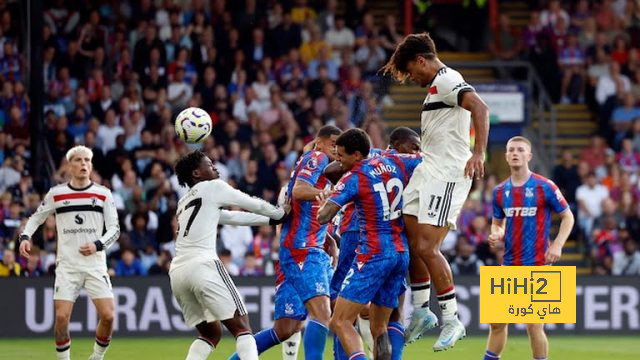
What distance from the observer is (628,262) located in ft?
72.7

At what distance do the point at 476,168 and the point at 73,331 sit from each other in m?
10.3

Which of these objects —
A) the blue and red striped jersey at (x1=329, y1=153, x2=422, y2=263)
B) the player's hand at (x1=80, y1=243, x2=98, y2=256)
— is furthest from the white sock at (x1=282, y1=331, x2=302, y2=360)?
the player's hand at (x1=80, y1=243, x2=98, y2=256)

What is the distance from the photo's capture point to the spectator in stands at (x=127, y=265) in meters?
20.4

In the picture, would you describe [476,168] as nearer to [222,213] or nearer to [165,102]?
[222,213]

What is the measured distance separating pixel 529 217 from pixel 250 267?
7626 millimetres

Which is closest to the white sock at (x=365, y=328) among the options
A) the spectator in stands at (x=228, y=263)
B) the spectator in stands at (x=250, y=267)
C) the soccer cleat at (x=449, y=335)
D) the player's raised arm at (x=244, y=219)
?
the player's raised arm at (x=244, y=219)

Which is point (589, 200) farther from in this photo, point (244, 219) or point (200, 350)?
point (200, 350)

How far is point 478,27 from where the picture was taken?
2902 cm

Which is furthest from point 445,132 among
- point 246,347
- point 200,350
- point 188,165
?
point 200,350

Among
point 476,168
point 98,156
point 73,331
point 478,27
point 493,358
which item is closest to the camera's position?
point 476,168

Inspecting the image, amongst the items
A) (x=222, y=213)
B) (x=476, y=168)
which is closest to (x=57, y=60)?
(x=222, y=213)

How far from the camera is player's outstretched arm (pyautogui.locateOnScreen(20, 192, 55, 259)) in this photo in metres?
14.3

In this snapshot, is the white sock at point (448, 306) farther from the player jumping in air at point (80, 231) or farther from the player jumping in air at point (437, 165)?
the player jumping in air at point (80, 231)

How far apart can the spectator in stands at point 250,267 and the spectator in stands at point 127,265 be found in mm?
1517
